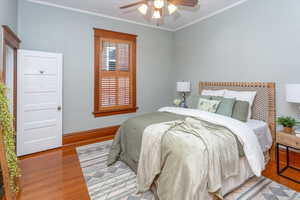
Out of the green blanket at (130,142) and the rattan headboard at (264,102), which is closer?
the green blanket at (130,142)

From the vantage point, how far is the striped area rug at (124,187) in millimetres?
1853

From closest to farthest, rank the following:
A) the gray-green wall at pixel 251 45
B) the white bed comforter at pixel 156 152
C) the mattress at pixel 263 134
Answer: the white bed comforter at pixel 156 152 → the mattress at pixel 263 134 → the gray-green wall at pixel 251 45

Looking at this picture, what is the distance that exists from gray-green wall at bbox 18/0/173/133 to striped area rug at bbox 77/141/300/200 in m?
1.40

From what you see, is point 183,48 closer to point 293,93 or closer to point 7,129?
point 293,93

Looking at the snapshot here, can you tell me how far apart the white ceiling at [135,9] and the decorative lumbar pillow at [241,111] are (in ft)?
6.96

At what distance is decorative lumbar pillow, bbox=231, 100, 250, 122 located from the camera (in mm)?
2581

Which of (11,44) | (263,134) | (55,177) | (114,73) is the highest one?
(11,44)

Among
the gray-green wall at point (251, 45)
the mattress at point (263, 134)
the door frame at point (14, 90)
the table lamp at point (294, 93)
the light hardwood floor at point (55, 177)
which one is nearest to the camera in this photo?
the door frame at point (14, 90)

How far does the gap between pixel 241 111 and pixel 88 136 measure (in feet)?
10.7

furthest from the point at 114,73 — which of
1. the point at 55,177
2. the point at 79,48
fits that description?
the point at 55,177

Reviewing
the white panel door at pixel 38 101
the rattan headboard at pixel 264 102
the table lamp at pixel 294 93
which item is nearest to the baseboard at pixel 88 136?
the white panel door at pixel 38 101

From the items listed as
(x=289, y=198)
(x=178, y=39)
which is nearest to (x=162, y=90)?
(x=178, y=39)

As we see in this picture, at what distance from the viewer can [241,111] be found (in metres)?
2.61

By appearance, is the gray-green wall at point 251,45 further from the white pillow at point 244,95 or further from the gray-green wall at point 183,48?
the white pillow at point 244,95
